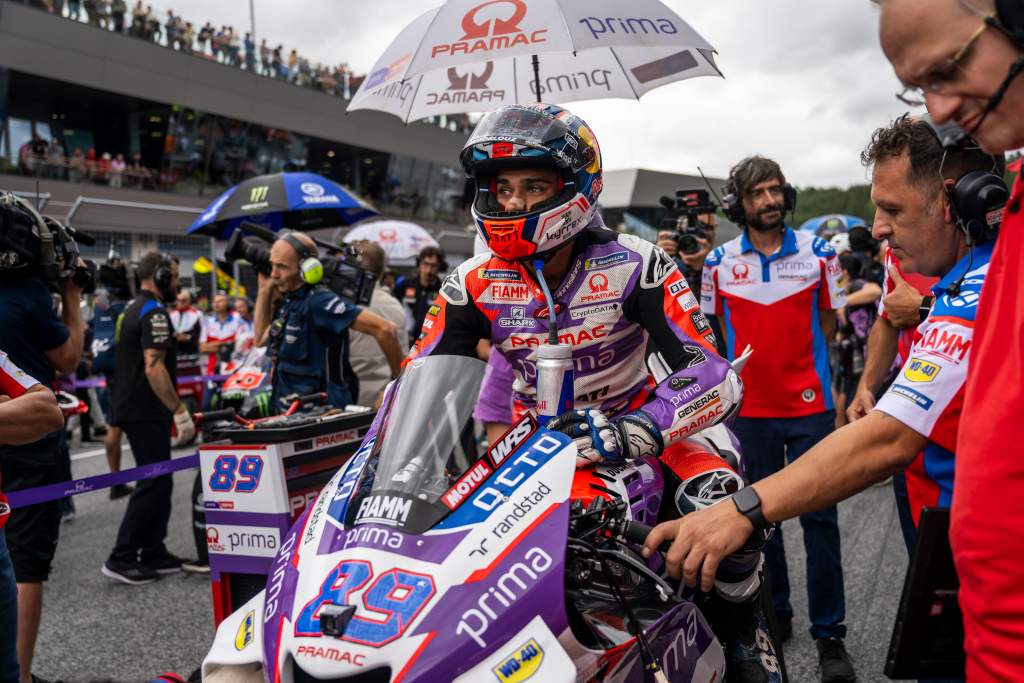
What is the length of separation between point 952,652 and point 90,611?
4.82 meters

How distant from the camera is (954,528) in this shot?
4.55ft

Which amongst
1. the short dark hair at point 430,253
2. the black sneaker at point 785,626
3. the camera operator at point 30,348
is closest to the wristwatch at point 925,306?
the black sneaker at point 785,626

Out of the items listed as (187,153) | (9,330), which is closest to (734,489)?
(9,330)

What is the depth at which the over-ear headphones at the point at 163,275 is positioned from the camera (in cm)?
583

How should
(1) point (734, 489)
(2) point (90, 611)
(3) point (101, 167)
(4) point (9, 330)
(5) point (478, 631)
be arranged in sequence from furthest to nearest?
(3) point (101, 167) → (2) point (90, 611) → (4) point (9, 330) → (1) point (734, 489) → (5) point (478, 631)

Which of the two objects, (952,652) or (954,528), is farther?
(952,652)

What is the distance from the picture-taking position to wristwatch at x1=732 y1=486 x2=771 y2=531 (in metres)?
1.75

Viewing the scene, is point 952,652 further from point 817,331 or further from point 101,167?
point 101,167

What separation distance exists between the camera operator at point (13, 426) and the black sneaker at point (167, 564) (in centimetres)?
309

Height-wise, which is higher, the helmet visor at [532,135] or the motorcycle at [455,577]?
the helmet visor at [532,135]

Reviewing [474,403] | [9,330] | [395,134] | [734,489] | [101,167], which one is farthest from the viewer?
[395,134]

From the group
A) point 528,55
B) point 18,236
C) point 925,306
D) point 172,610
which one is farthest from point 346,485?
point 528,55

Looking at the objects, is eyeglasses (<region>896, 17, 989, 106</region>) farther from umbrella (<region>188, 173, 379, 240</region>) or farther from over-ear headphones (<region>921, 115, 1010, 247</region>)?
umbrella (<region>188, 173, 379, 240</region>)

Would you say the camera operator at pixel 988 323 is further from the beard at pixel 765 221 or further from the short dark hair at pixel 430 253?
the short dark hair at pixel 430 253
